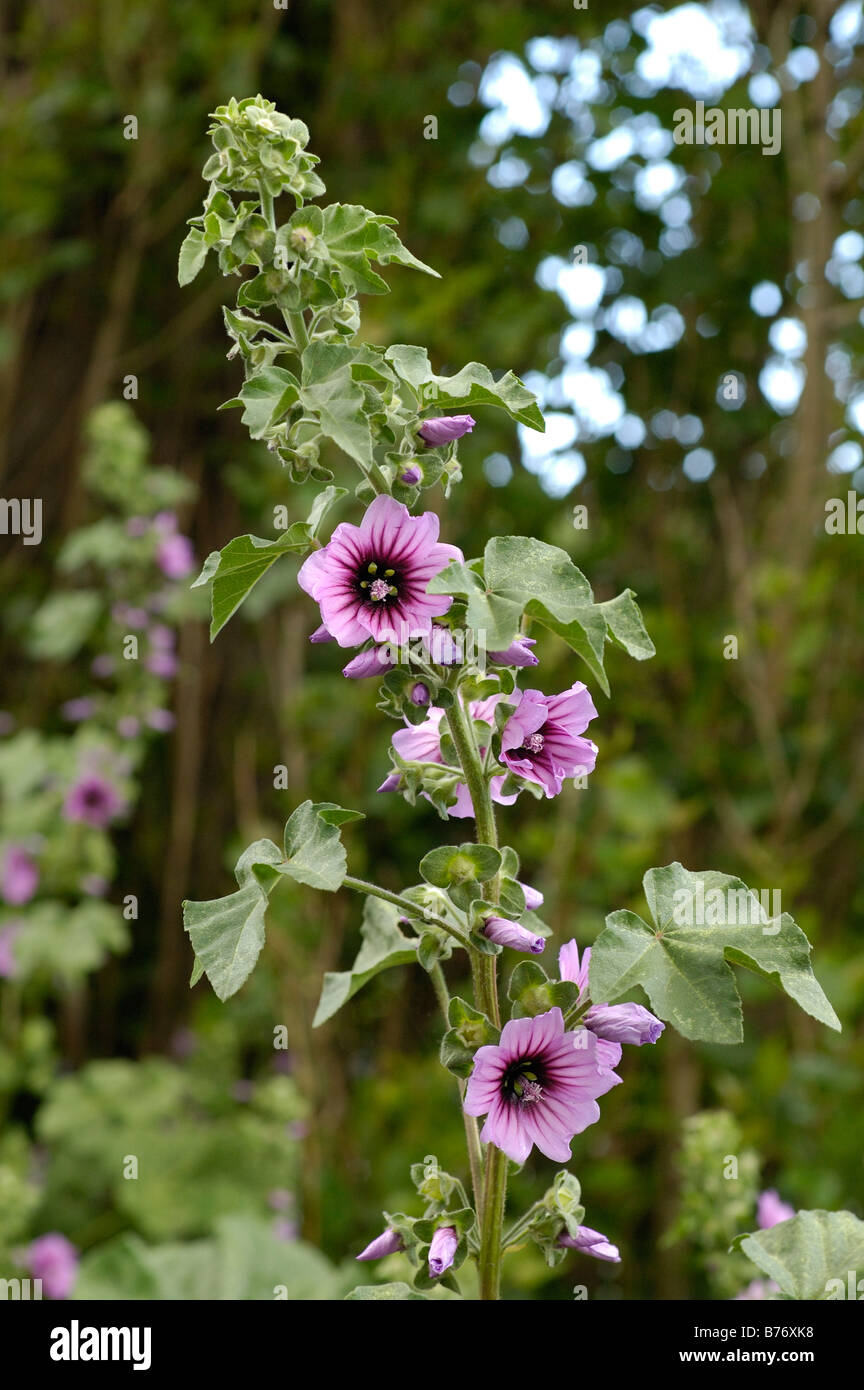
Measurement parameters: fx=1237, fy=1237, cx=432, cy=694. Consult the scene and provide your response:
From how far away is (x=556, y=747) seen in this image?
2.01ft

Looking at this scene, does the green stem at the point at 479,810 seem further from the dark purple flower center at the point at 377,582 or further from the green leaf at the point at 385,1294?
the green leaf at the point at 385,1294

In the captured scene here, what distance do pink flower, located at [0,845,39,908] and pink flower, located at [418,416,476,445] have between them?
165cm

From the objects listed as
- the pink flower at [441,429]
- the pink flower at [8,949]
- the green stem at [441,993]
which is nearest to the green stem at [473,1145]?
the green stem at [441,993]

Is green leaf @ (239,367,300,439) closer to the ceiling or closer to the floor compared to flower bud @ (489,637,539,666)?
closer to the ceiling

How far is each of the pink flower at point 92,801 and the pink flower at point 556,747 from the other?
5.06 ft

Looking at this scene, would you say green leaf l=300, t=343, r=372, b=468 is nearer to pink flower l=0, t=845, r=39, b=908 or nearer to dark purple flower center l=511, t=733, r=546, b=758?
dark purple flower center l=511, t=733, r=546, b=758

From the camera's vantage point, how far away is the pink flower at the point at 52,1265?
71.0 inches

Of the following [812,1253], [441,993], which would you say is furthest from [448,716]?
[812,1253]

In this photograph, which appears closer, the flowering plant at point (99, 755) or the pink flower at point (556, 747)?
the pink flower at point (556, 747)

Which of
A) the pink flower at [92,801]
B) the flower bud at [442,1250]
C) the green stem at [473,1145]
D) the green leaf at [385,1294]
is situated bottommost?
the green leaf at [385,1294]

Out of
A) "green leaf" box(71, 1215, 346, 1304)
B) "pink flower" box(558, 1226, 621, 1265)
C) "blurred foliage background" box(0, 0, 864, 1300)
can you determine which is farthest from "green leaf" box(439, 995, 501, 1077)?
"blurred foliage background" box(0, 0, 864, 1300)

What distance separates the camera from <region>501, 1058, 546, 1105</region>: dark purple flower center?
576mm

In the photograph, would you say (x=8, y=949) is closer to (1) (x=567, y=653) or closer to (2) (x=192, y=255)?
(1) (x=567, y=653)

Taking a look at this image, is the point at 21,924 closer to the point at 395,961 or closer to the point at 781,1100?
the point at 781,1100
